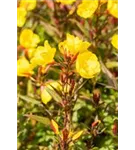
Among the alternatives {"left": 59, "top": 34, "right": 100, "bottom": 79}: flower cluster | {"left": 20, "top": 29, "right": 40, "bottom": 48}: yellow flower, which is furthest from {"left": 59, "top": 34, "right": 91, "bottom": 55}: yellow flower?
{"left": 20, "top": 29, "right": 40, "bottom": 48}: yellow flower

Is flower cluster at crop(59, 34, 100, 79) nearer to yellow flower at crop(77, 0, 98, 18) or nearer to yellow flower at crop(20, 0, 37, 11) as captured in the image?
yellow flower at crop(77, 0, 98, 18)

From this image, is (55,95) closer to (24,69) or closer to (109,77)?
(24,69)

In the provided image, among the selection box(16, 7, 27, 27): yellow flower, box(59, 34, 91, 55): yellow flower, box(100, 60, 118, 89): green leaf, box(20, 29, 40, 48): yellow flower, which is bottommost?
box(100, 60, 118, 89): green leaf

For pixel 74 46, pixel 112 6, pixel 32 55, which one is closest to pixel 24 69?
pixel 32 55
